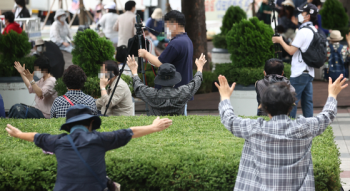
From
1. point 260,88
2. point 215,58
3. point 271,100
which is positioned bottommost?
point 215,58

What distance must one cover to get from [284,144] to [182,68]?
294 cm

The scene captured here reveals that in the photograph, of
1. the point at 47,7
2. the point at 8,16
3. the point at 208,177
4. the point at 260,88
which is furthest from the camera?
the point at 47,7

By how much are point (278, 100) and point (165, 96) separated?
2157mm

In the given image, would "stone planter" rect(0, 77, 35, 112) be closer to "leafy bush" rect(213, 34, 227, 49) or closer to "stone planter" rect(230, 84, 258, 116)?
"stone planter" rect(230, 84, 258, 116)

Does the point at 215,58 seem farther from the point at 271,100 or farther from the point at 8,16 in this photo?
the point at 271,100

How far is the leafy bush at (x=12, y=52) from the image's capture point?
8672 millimetres

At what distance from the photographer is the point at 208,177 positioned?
3.51 meters

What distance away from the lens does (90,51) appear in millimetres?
7500

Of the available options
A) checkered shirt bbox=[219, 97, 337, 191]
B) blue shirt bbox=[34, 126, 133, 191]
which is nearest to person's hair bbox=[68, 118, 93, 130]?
blue shirt bbox=[34, 126, 133, 191]

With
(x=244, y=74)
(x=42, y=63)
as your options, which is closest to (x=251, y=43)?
(x=244, y=74)

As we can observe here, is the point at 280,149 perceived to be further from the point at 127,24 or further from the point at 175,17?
the point at 127,24

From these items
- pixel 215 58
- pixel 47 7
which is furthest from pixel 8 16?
pixel 47 7

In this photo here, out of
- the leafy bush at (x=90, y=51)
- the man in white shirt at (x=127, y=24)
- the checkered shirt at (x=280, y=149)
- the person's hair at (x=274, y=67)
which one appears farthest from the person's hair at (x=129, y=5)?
the checkered shirt at (x=280, y=149)

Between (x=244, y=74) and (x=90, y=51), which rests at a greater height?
(x=90, y=51)
